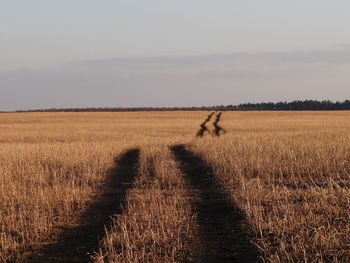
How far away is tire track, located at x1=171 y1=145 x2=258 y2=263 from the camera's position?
5662 millimetres

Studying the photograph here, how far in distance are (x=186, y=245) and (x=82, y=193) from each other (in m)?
4.88

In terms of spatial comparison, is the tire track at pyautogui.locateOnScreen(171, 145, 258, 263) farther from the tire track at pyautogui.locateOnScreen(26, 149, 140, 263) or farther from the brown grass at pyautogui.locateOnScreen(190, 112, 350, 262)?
the tire track at pyautogui.locateOnScreen(26, 149, 140, 263)

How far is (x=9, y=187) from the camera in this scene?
1050 cm

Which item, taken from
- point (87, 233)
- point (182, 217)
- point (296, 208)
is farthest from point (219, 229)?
point (87, 233)

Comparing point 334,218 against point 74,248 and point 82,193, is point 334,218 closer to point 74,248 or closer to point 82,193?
point 74,248

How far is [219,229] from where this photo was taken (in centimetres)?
694

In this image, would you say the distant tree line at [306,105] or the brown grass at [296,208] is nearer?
the brown grass at [296,208]

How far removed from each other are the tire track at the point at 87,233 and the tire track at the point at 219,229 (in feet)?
5.47

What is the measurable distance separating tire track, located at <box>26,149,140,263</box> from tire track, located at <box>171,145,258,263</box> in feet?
5.47

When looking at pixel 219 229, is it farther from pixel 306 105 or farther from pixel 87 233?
pixel 306 105

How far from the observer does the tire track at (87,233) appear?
583 centimetres

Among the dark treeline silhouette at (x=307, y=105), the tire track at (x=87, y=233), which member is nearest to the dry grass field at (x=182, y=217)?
the tire track at (x=87, y=233)

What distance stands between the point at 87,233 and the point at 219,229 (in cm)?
231

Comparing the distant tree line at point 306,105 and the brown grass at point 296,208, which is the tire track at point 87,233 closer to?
the brown grass at point 296,208
